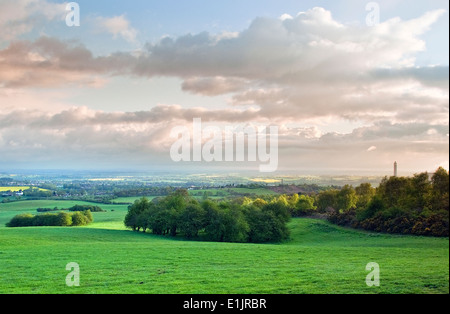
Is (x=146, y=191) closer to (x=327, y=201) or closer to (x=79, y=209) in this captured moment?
(x=79, y=209)

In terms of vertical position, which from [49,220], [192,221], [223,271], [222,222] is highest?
[223,271]

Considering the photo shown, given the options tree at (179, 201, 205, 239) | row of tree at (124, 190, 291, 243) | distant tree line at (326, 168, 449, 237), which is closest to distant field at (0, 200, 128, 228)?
row of tree at (124, 190, 291, 243)

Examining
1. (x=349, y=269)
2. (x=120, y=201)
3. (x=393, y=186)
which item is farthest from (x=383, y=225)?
(x=120, y=201)

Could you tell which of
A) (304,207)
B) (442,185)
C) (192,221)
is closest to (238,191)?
(304,207)

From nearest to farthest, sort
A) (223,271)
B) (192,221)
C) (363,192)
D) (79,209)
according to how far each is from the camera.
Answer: (223,271) < (192,221) < (363,192) < (79,209)

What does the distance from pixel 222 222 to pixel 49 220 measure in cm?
2939

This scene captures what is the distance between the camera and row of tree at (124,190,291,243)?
36.3 m

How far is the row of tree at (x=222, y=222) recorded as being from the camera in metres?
36.3

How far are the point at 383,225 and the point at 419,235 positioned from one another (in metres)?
5.12

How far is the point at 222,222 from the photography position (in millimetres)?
36656

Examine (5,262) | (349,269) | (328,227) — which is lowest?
(328,227)

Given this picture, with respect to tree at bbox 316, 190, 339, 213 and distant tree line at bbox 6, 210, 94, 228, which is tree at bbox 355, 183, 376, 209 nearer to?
tree at bbox 316, 190, 339, 213
